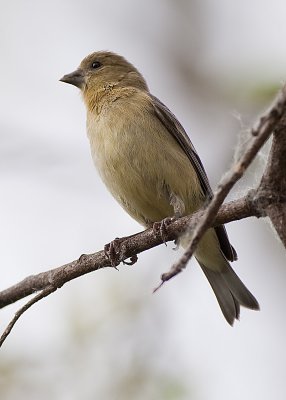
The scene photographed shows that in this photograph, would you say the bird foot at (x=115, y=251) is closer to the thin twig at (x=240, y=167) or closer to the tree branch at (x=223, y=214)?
the tree branch at (x=223, y=214)

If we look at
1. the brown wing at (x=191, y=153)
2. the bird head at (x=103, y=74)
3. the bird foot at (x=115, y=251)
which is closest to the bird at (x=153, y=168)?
the brown wing at (x=191, y=153)

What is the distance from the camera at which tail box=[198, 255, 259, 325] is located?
16.8 feet

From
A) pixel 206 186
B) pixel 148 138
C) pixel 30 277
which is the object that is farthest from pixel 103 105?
pixel 30 277

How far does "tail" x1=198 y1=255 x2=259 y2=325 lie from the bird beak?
182 centimetres

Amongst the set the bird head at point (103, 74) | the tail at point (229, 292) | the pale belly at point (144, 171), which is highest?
the bird head at point (103, 74)

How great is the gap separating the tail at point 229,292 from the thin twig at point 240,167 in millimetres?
2715

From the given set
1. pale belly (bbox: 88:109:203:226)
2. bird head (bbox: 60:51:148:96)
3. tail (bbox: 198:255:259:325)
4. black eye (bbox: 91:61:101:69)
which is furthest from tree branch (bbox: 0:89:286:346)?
black eye (bbox: 91:61:101:69)

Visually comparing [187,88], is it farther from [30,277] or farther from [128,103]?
[30,277]

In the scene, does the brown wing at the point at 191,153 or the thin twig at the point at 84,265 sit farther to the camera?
the brown wing at the point at 191,153

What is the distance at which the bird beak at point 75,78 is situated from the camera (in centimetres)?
609

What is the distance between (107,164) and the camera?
16.1 feet

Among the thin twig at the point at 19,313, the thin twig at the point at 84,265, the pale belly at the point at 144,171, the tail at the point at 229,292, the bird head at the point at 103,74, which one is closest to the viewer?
the thin twig at the point at 19,313

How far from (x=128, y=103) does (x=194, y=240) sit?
115 inches

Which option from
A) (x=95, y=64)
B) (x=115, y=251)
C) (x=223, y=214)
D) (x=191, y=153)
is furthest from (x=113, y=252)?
(x=95, y=64)
